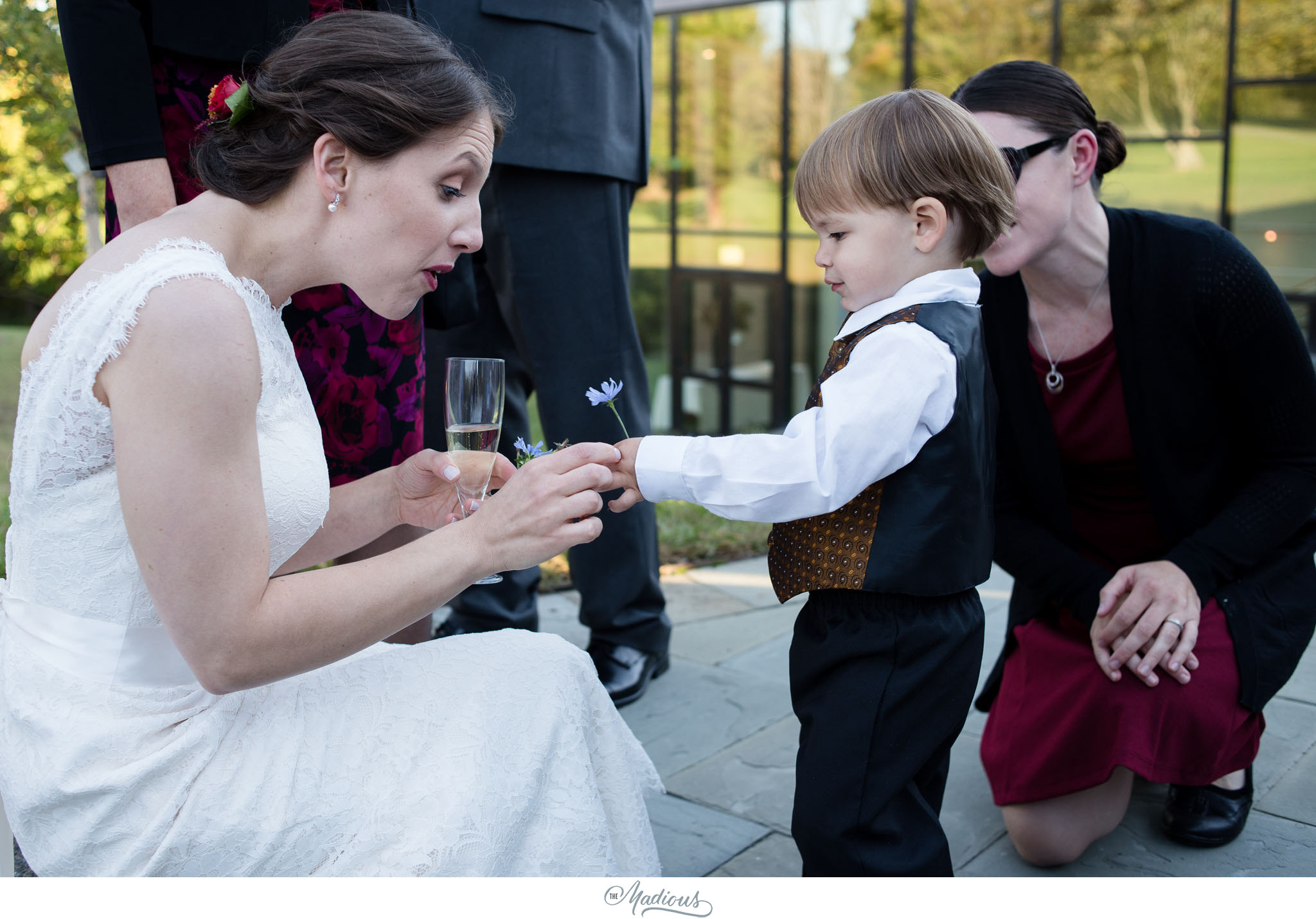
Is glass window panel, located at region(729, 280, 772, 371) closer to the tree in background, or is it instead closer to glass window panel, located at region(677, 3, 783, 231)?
glass window panel, located at region(677, 3, 783, 231)

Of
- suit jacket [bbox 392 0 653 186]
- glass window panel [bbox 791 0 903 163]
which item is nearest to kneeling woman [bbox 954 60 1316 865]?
suit jacket [bbox 392 0 653 186]

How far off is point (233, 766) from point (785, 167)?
9.66 metres

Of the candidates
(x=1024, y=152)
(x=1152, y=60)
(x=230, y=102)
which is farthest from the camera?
(x=1152, y=60)

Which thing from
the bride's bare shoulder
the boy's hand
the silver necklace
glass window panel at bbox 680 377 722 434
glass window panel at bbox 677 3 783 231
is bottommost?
glass window panel at bbox 680 377 722 434

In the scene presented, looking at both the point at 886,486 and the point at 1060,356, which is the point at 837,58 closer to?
the point at 1060,356

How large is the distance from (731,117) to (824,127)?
2.31m

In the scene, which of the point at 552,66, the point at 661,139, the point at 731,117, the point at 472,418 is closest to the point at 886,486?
the point at 472,418

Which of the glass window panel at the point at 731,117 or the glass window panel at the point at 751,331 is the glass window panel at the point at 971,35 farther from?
the glass window panel at the point at 751,331

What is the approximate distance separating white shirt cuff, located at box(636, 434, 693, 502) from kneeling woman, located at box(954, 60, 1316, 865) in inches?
37.3

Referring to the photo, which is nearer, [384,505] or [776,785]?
[384,505]

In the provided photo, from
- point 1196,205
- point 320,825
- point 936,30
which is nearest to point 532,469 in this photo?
point 320,825

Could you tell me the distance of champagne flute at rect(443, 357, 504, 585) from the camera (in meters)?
2.05

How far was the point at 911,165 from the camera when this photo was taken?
1.94 meters
